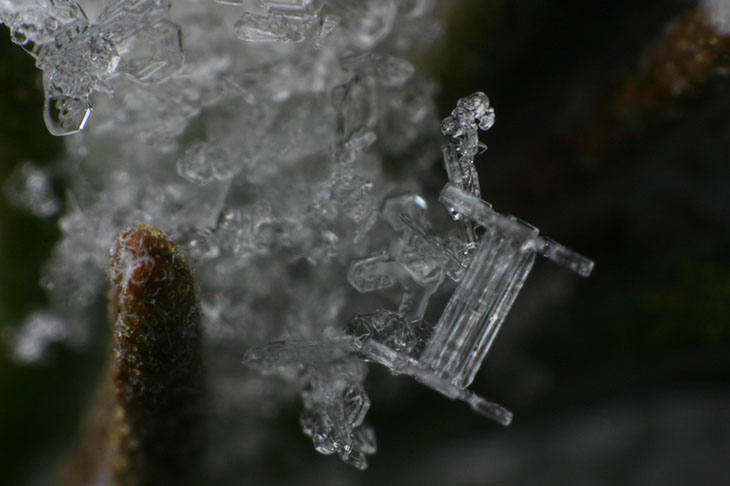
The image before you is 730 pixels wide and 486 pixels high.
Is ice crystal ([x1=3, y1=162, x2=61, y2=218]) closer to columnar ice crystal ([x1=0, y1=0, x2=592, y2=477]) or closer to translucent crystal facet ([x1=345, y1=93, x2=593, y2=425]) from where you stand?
columnar ice crystal ([x1=0, y1=0, x2=592, y2=477])

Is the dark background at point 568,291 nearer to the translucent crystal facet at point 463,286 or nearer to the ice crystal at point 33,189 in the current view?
the ice crystal at point 33,189

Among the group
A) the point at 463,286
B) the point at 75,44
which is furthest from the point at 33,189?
the point at 463,286

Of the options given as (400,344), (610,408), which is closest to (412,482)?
(610,408)

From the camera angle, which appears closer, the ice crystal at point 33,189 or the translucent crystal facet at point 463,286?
the translucent crystal facet at point 463,286

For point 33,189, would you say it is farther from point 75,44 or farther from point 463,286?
point 463,286

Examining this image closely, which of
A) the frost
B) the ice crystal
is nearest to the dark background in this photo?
the ice crystal

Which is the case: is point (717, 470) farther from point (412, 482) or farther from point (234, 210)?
point (234, 210)

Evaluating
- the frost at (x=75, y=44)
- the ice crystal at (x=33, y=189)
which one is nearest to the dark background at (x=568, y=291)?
the ice crystal at (x=33, y=189)
